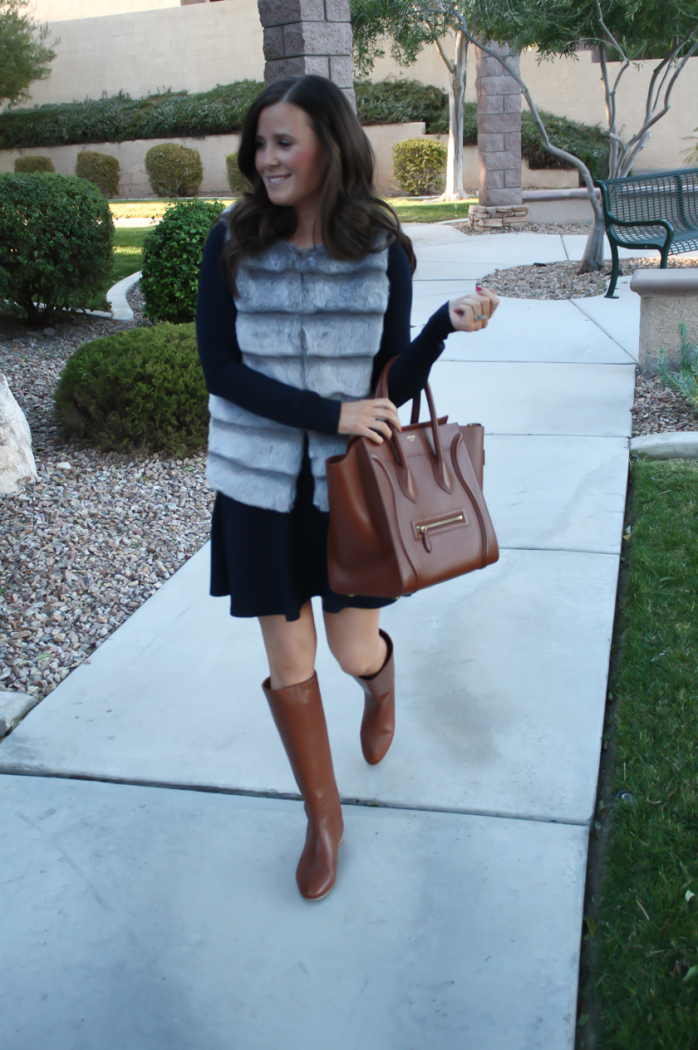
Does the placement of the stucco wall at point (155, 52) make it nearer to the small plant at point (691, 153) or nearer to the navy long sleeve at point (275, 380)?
the small plant at point (691, 153)

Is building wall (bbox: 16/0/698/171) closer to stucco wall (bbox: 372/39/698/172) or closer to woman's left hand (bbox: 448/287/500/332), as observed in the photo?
stucco wall (bbox: 372/39/698/172)

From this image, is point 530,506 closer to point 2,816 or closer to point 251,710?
point 251,710

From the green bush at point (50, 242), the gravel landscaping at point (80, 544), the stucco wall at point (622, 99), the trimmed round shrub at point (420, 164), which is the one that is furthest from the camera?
the stucco wall at point (622, 99)

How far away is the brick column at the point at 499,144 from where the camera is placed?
1423cm

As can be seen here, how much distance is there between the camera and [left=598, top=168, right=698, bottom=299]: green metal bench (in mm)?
8687

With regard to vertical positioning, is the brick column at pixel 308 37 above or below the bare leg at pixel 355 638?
above

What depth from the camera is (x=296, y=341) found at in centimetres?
198

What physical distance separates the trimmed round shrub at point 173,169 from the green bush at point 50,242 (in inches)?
686

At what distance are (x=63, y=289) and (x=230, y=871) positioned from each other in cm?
648

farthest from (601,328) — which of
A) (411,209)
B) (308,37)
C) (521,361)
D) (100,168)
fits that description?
(100,168)

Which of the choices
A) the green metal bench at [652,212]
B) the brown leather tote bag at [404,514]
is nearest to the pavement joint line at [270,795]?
the brown leather tote bag at [404,514]

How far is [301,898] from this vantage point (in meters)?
2.16

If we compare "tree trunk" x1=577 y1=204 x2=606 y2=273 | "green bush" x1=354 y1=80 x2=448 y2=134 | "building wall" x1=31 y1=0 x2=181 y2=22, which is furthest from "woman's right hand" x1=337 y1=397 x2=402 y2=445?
"building wall" x1=31 y1=0 x2=181 y2=22

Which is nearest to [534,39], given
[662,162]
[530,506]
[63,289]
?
[63,289]
